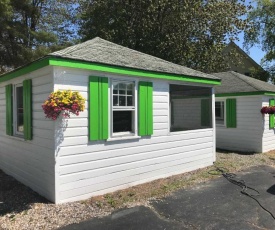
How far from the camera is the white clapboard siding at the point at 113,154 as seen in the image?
553 cm

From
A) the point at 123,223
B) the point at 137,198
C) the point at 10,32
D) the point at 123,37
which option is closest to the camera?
the point at 123,223

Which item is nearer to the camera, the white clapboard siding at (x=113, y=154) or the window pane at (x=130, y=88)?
the white clapboard siding at (x=113, y=154)

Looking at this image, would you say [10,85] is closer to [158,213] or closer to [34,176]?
[34,176]

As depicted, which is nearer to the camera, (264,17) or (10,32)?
(10,32)

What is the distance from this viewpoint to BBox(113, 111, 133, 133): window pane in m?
6.54

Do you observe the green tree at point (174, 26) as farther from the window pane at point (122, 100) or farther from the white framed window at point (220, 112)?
the window pane at point (122, 100)

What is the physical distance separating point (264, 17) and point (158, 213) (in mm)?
26117

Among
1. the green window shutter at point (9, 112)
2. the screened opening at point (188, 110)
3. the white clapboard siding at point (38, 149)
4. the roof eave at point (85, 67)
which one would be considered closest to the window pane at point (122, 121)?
the roof eave at point (85, 67)

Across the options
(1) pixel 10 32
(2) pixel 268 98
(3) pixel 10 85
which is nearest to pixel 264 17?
(2) pixel 268 98

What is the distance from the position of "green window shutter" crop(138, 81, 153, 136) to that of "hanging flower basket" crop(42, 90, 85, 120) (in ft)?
5.97

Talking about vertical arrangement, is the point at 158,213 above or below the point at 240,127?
below

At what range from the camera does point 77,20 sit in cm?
2278

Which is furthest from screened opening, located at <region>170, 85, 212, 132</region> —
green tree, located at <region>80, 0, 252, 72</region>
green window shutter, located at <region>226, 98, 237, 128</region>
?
green tree, located at <region>80, 0, 252, 72</region>

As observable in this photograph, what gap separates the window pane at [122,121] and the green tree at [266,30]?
2245cm
